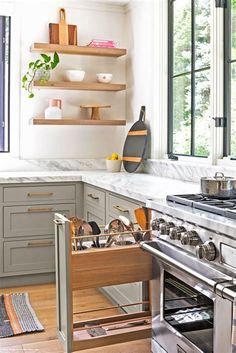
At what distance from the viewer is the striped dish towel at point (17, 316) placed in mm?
2938

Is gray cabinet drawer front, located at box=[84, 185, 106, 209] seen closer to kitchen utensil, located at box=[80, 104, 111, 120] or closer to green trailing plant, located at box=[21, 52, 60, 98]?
kitchen utensil, located at box=[80, 104, 111, 120]

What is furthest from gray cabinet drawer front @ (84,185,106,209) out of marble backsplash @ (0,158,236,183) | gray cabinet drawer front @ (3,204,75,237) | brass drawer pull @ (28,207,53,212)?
marble backsplash @ (0,158,236,183)

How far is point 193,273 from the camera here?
1.79 m

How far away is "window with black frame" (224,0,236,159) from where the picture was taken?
3.02 metres

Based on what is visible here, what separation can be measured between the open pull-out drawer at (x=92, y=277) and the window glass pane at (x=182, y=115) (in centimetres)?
158

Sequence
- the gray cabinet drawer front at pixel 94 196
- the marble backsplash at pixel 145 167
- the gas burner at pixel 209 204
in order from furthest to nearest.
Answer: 1. the gray cabinet drawer front at pixel 94 196
2. the marble backsplash at pixel 145 167
3. the gas burner at pixel 209 204

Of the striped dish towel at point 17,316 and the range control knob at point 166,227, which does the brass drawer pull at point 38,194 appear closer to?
the striped dish towel at point 17,316

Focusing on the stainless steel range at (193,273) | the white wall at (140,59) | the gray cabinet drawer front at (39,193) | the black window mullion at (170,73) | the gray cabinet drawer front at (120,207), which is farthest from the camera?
the white wall at (140,59)

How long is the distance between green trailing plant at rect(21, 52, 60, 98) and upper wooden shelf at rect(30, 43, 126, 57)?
0.06m

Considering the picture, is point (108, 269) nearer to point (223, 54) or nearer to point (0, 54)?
point (223, 54)

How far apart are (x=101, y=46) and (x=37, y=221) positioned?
1.62m

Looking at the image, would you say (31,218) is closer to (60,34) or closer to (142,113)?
(142,113)

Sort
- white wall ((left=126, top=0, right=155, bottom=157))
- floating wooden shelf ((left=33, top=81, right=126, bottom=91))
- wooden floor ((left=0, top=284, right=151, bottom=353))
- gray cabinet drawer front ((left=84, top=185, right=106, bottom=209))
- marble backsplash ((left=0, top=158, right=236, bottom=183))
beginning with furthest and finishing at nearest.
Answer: floating wooden shelf ((left=33, top=81, right=126, bottom=91))
white wall ((left=126, top=0, right=155, bottom=157))
gray cabinet drawer front ((left=84, top=185, right=106, bottom=209))
marble backsplash ((left=0, top=158, right=236, bottom=183))
wooden floor ((left=0, top=284, right=151, bottom=353))

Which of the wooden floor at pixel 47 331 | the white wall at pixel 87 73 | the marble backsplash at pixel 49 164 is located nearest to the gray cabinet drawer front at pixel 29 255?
the wooden floor at pixel 47 331
